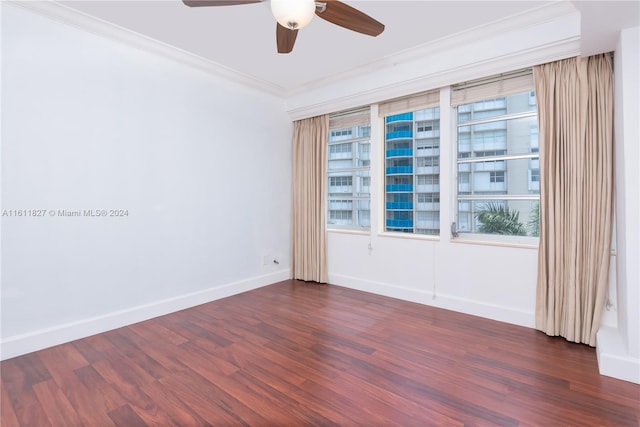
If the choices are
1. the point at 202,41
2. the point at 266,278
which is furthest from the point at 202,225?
the point at 202,41

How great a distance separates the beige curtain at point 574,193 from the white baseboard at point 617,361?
0.28 metres

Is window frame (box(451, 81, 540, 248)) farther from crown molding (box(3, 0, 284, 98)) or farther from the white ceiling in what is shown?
crown molding (box(3, 0, 284, 98))

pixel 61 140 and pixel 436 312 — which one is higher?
pixel 61 140

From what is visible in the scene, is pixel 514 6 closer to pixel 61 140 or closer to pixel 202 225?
pixel 202 225

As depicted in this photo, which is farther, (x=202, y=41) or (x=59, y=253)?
(x=202, y=41)

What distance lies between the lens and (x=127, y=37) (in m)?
2.87

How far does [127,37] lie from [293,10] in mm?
2103

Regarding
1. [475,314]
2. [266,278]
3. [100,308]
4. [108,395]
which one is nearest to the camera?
[108,395]

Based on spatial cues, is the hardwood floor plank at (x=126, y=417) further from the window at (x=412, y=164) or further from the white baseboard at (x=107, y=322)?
the window at (x=412, y=164)

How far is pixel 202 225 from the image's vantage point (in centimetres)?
357

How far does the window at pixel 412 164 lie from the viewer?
140 inches

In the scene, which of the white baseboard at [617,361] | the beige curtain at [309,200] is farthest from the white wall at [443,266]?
the white baseboard at [617,361]

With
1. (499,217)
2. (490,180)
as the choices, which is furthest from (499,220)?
(490,180)

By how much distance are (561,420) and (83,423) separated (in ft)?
8.22
